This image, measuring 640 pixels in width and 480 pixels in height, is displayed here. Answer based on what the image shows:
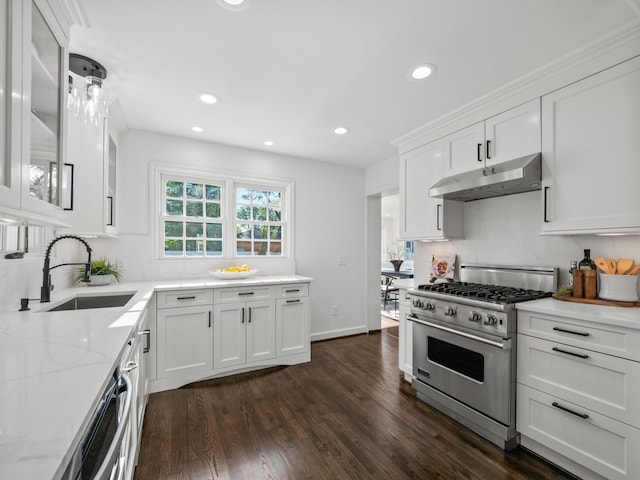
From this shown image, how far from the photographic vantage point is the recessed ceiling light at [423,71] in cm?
203

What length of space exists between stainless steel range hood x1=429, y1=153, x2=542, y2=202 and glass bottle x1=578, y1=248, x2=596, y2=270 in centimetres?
55

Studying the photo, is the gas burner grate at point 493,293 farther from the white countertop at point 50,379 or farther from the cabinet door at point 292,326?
the white countertop at point 50,379

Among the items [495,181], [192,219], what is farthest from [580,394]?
[192,219]

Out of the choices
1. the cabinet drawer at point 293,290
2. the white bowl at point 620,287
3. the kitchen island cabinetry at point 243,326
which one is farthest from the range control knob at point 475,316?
the kitchen island cabinetry at point 243,326

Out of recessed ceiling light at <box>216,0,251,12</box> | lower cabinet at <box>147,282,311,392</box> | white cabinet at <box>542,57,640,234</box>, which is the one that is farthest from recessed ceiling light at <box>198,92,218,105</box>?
white cabinet at <box>542,57,640,234</box>

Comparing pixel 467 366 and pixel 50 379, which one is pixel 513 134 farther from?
pixel 50 379

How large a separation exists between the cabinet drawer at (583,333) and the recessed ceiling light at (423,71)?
68.3 inches

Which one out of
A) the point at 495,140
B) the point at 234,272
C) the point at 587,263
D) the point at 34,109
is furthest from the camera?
the point at 234,272

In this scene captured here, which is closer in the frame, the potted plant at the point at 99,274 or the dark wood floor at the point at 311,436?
the dark wood floor at the point at 311,436

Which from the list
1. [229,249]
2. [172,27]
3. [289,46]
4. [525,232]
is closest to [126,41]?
[172,27]

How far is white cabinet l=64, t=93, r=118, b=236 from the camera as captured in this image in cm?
211

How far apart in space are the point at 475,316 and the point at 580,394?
25.2 inches

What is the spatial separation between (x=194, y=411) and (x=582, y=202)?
10.3ft

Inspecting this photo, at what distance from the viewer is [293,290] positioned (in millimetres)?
3352
